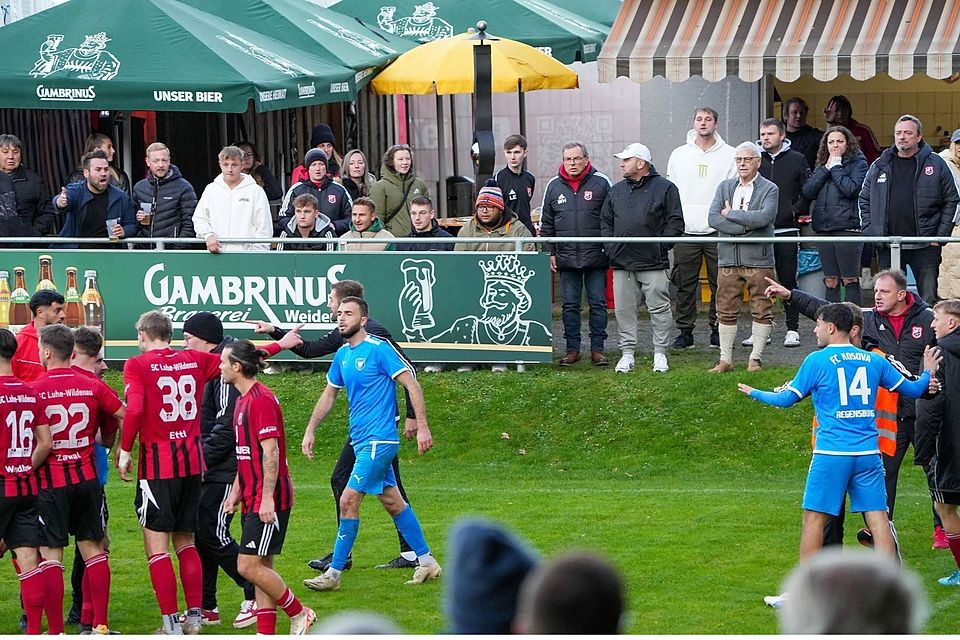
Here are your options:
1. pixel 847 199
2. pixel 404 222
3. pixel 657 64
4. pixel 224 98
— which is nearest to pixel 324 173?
pixel 404 222

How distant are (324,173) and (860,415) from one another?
7.62 metres

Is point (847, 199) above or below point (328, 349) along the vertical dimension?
above

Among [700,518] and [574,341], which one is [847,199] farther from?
[700,518]

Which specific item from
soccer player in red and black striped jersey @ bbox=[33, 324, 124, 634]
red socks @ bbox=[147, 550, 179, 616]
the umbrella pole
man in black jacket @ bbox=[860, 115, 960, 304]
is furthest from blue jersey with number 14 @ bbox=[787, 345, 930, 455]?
the umbrella pole

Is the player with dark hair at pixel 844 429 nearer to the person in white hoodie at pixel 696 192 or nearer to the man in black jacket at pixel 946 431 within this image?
the man in black jacket at pixel 946 431

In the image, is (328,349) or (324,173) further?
(324,173)

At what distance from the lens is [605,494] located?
11633mm

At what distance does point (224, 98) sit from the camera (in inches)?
635

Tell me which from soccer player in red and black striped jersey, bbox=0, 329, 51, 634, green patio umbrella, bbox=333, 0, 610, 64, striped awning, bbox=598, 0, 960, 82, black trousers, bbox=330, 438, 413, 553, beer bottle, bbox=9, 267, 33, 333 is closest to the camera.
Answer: soccer player in red and black striped jersey, bbox=0, 329, 51, 634

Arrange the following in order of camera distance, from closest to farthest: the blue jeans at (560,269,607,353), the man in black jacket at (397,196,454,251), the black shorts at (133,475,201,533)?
the black shorts at (133,475,201,533)
the man in black jacket at (397,196,454,251)
the blue jeans at (560,269,607,353)

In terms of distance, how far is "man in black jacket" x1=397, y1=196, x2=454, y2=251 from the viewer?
13523 mm

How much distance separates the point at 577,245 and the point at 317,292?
2.42 meters

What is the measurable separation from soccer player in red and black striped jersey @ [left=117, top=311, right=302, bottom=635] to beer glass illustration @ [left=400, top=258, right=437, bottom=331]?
16.5 feet

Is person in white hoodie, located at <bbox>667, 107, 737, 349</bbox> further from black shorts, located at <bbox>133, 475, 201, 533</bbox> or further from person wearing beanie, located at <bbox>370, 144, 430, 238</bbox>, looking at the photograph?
black shorts, located at <bbox>133, 475, 201, 533</bbox>
